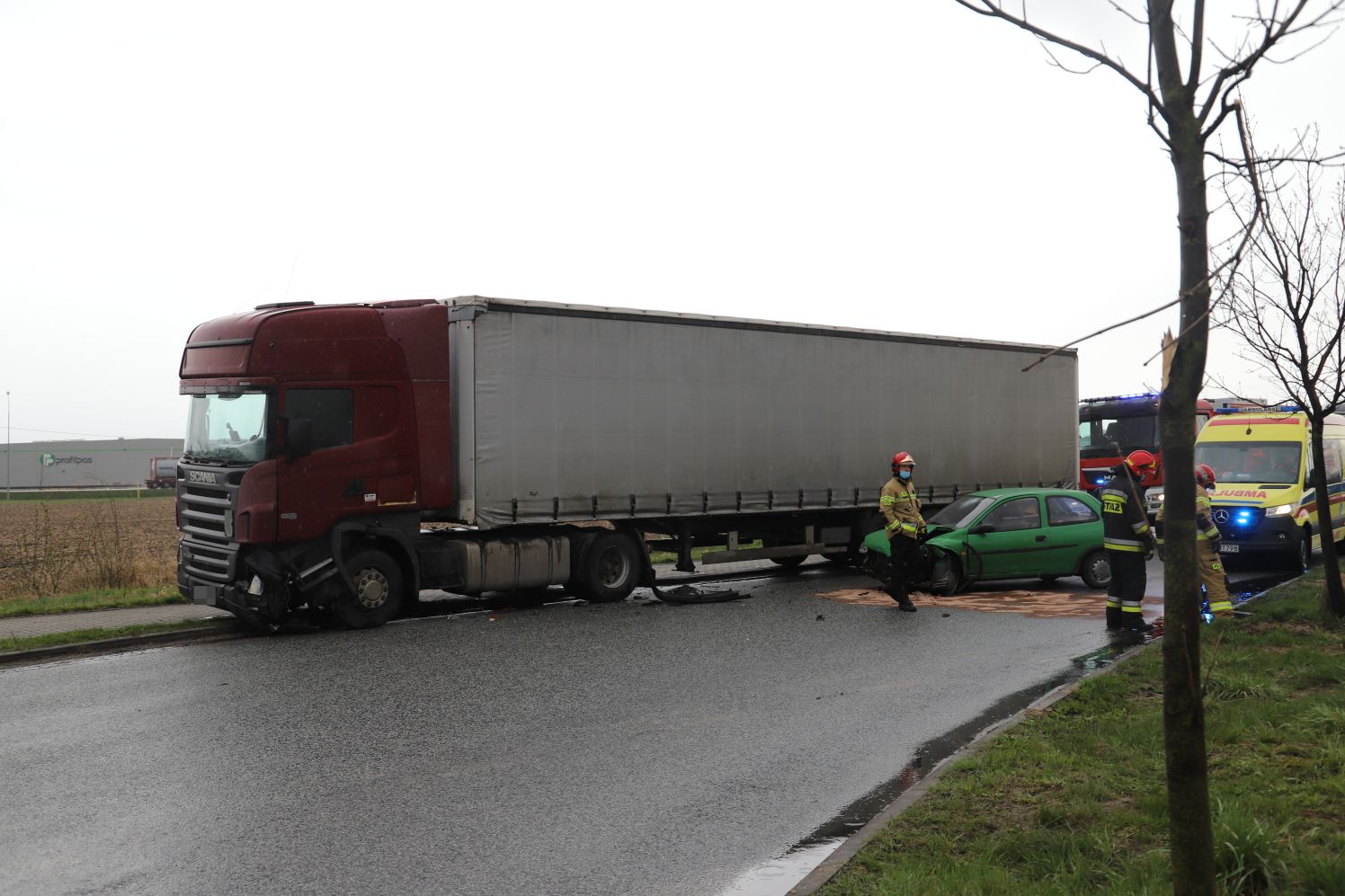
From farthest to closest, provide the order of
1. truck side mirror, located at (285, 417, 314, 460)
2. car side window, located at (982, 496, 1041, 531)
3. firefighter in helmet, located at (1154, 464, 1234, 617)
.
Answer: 1. car side window, located at (982, 496, 1041, 531)
2. truck side mirror, located at (285, 417, 314, 460)
3. firefighter in helmet, located at (1154, 464, 1234, 617)

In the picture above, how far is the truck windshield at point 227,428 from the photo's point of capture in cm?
1220

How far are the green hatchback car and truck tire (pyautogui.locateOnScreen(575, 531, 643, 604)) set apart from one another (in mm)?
3880

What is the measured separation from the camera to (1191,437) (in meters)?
3.58

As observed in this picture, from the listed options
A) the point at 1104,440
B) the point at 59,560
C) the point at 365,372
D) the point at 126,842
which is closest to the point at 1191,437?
the point at 126,842

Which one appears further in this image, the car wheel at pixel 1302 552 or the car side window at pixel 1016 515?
the car wheel at pixel 1302 552

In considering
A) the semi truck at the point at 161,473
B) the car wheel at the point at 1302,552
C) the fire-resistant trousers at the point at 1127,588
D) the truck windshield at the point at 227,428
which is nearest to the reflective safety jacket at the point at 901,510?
the fire-resistant trousers at the point at 1127,588

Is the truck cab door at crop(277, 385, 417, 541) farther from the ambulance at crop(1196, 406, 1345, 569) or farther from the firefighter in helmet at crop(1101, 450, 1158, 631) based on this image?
the ambulance at crop(1196, 406, 1345, 569)

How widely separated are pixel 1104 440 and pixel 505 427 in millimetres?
15564

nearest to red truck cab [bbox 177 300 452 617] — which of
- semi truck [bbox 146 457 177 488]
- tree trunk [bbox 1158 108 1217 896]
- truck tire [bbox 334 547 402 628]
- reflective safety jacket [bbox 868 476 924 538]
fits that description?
truck tire [bbox 334 547 402 628]

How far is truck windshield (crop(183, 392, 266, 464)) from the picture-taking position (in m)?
12.2

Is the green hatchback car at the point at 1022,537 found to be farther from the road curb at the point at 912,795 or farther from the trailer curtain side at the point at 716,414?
the road curb at the point at 912,795

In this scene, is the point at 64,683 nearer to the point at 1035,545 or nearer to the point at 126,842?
the point at 126,842

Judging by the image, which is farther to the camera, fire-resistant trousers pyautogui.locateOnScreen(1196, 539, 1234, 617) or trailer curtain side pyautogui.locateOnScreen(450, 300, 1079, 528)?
trailer curtain side pyautogui.locateOnScreen(450, 300, 1079, 528)

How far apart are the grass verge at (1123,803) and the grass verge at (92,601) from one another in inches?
441
